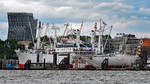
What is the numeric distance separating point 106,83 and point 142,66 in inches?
4072

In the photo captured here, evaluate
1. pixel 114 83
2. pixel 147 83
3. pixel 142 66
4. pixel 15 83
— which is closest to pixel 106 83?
pixel 114 83

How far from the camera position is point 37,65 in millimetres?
199875

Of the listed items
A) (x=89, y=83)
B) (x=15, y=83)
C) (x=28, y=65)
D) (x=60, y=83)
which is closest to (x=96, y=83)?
(x=89, y=83)

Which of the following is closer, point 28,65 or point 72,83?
point 72,83

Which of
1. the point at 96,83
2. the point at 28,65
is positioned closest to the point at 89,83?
the point at 96,83

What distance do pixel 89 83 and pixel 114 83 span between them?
523 centimetres

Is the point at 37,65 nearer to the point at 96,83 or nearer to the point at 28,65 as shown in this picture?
the point at 28,65

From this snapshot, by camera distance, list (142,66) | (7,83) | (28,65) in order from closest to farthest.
Answer: (7,83) < (28,65) < (142,66)

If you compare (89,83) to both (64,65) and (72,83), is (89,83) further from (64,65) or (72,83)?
(64,65)

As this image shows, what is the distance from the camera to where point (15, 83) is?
93.2 metres

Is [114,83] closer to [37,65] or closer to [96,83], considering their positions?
[96,83]

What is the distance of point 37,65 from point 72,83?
4155 inches

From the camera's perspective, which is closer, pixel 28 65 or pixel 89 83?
pixel 89 83

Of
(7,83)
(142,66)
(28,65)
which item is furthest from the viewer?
(142,66)
